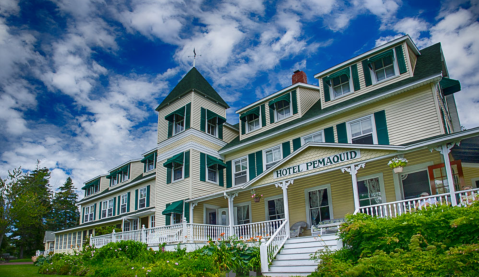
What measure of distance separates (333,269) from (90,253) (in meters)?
13.1

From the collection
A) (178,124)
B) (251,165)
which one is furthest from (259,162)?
(178,124)

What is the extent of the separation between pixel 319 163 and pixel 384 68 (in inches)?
224

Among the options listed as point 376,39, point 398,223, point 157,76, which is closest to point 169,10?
point 157,76

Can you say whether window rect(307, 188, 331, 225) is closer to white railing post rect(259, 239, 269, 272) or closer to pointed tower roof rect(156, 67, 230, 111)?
white railing post rect(259, 239, 269, 272)

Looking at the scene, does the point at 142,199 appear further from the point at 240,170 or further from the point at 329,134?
the point at 329,134

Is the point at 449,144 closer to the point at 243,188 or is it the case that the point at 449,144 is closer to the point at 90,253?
the point at 243,188

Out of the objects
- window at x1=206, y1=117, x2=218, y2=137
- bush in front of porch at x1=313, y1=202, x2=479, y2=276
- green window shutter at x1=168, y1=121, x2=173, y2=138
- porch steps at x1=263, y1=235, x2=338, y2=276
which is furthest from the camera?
green window shutter at x1=168, y1=121, x2=173, y2=138

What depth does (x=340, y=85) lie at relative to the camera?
16.3 m

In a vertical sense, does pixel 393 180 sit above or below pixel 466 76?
below

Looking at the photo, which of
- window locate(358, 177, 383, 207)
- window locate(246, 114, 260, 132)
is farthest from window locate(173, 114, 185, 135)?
window locate(358, 177, 383, 207)

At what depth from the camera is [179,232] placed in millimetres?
15867

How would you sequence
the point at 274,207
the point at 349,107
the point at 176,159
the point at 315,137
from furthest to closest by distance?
the point at 176,159
the point at 274,207
the point at 315,137
the point at 349,107

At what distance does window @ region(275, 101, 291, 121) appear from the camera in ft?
60.5

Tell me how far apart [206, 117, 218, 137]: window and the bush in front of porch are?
1327 cm
